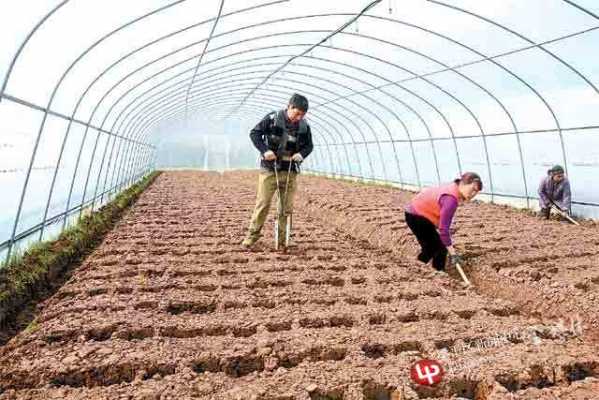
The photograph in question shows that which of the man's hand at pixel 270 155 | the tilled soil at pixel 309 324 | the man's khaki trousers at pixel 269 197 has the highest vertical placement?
the man's hand at pixel 270 155

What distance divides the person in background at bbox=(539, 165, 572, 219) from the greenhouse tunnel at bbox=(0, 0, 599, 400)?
1.19 feet

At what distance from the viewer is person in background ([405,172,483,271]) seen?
197 inches

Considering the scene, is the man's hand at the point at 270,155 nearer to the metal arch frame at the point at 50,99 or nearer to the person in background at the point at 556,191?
the metal arch frame at the point at 50,99

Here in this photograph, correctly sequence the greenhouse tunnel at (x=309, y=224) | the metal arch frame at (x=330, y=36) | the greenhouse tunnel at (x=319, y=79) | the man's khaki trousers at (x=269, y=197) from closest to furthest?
the greenhouse tunnel at (x=309, y=224), the man's khaki trousers at (x=269, y=197), the greenhouse tunnel at (x=319, y=79), the metal arch frame at (x=330, y=36)

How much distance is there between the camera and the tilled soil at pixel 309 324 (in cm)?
281

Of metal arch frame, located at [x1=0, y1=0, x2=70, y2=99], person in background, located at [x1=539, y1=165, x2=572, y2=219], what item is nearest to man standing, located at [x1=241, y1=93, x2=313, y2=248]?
metal arch frame, located at [x1=0, y1=0, x2=70, y2=99]

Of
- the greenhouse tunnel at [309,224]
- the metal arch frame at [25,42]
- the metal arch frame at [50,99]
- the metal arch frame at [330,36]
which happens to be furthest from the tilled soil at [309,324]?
the metal arch frame at [330,36]

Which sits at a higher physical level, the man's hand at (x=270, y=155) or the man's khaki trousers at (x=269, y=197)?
the man's hand at (x=270, y=155)

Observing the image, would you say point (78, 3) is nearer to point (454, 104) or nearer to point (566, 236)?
point (566, 236)

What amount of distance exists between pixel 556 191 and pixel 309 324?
6819mm

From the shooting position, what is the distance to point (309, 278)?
16.1 feet

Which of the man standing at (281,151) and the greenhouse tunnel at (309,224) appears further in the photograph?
the man standing at (281,151)

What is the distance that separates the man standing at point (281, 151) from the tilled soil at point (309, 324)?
59cm

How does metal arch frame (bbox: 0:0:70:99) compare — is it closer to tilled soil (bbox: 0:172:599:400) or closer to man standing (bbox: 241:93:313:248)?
tilled soil (bbox: 0:172:599:400)
